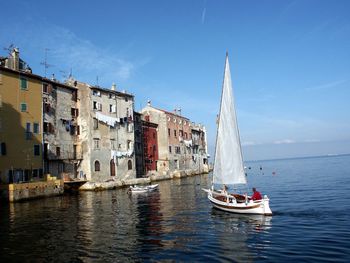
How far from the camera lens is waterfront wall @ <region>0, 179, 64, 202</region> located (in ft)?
136

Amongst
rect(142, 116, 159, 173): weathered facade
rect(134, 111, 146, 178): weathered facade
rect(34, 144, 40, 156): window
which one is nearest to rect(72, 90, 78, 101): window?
rect(34, 144, 40, 156): window

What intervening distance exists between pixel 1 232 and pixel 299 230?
784 inches

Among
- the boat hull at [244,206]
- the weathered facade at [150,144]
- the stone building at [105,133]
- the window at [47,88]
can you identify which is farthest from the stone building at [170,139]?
the boat hull at [244,206]

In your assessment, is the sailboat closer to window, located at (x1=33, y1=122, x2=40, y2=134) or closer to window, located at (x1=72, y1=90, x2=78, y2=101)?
window, located at (x1=33, y1=122, x2=40, y2=134)

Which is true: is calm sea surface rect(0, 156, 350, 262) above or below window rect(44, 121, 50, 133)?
below

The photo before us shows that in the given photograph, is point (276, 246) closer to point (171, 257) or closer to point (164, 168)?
point (171, 257)

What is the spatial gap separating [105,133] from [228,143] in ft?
127

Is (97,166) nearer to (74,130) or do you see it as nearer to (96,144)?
(96,144)

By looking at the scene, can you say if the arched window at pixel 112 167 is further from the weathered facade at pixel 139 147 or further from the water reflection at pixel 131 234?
the water reflection at pixel 131 234

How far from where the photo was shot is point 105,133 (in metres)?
63.4

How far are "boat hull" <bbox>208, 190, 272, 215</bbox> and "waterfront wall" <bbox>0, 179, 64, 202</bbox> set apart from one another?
25439 mm

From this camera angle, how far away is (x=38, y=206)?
38.0 m

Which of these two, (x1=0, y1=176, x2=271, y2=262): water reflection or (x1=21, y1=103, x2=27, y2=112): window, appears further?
(x1=21, y1=103, x2=27, y2=112): window

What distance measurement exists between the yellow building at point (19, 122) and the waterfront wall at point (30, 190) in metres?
3.63
